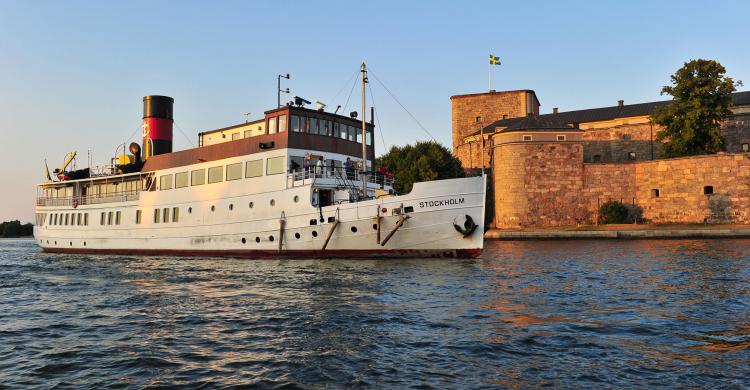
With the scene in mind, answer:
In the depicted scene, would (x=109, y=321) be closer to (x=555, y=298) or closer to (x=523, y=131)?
(x=555, y=298)

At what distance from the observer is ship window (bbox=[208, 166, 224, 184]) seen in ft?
94.1

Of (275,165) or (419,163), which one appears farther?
(419,163)

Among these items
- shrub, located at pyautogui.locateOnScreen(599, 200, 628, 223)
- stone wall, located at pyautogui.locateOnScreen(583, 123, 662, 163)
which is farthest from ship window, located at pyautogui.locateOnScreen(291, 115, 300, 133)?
stone wall, located at pyautogui.locateOnScreen(583, 123, 662, 163)

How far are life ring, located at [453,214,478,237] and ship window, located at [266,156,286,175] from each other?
8.89 metres

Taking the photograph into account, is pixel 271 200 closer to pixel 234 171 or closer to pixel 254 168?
pixel 254 168

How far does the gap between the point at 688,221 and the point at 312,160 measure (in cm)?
4314

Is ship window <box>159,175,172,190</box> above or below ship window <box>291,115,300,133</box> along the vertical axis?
below

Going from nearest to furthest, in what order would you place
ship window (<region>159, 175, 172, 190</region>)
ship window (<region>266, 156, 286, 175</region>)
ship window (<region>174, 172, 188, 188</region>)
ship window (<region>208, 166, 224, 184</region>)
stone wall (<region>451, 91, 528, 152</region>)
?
1. ship window (<region>266, 156, 286, 175</region>)
2. ship window (<region>208, 166, 224, 184</region>)
3. ship window (<region>174, 172, 188, 188</region>)
4. ship window (<region>159, 175, 172, 190</region>)
5. stone wall (<region>451, 91, 528, 152</region>)

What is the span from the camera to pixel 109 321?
38.2 feet

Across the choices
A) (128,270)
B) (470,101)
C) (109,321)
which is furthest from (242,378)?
(470,101)

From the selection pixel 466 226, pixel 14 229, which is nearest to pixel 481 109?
pixel 466 226

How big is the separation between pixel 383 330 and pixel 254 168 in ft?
60.8

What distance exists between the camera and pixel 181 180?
31.0m

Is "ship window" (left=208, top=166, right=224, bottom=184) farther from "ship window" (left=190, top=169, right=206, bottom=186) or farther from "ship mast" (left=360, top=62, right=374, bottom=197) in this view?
"ship mast" (left=360, top=62, right=374, bottom=197)
